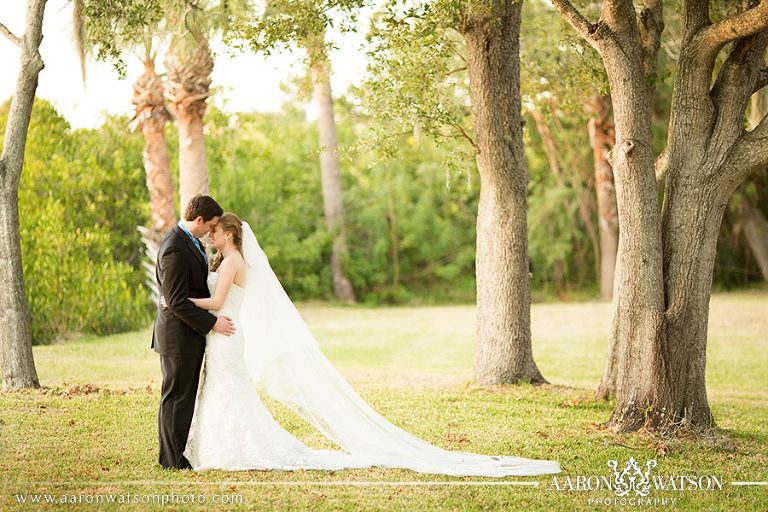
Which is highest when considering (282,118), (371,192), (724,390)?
(282,118)

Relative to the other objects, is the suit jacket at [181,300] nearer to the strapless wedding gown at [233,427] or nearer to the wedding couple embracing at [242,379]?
the wedding couple embracing at [242,379]

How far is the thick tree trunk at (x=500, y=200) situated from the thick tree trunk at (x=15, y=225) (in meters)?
4.76

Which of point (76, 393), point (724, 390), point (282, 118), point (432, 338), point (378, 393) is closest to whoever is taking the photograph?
point (76, 393)

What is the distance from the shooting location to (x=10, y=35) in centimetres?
1016

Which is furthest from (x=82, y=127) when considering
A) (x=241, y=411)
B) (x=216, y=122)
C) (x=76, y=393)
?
(x=241, y=411)

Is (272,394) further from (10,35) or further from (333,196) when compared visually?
(333,196)

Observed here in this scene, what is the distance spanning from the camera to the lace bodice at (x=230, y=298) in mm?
7168

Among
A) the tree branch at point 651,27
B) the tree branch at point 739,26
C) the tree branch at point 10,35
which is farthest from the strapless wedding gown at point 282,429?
the tree branch at point 651,27


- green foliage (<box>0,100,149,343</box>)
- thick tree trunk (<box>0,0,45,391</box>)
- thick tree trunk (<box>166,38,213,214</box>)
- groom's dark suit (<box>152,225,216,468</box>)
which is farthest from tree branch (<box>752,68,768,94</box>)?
green foliage (<box>0,100,149,343</box>)

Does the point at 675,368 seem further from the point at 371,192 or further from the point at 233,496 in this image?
the point at 371,192

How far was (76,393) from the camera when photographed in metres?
10.3

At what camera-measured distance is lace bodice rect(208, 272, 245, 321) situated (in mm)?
7168

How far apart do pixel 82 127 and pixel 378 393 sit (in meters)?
13.9

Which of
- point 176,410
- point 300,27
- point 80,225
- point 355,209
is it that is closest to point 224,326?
point 176,410
